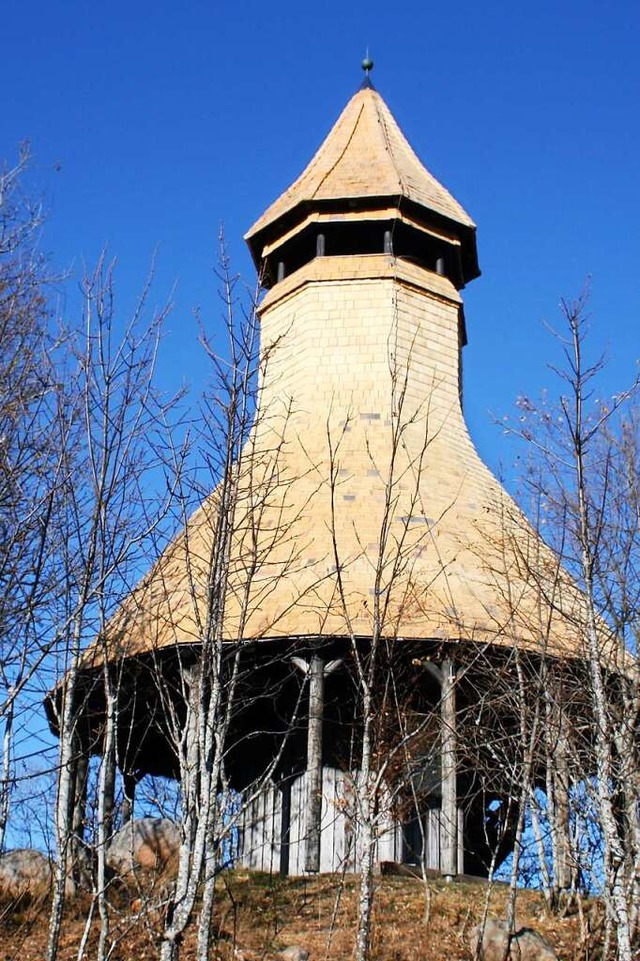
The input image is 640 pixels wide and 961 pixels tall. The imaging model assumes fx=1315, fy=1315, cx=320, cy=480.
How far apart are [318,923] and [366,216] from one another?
42.7 feet

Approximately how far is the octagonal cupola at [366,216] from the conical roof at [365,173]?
18mm

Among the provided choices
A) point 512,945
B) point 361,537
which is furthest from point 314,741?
point 512,945

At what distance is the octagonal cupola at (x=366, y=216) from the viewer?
23.3m

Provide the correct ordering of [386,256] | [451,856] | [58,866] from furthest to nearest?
1. [386,256]
2. [451,856]
3. [58,866]

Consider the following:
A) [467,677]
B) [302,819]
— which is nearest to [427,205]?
[467,677]

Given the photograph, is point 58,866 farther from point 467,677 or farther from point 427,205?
point 427,205

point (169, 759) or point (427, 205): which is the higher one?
point (427, 205)

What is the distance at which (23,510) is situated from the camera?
11.1 meters

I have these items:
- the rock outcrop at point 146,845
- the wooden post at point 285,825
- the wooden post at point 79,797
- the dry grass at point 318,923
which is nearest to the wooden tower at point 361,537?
the wooden post at point 285,825

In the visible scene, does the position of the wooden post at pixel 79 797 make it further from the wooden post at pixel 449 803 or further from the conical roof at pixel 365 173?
the conical roof at pixel 365 173

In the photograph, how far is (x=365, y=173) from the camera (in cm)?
2402

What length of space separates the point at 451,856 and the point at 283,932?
3.50 metres

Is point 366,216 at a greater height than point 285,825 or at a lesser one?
greater

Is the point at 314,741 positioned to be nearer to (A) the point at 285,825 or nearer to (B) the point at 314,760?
(B) the point at 314,760
